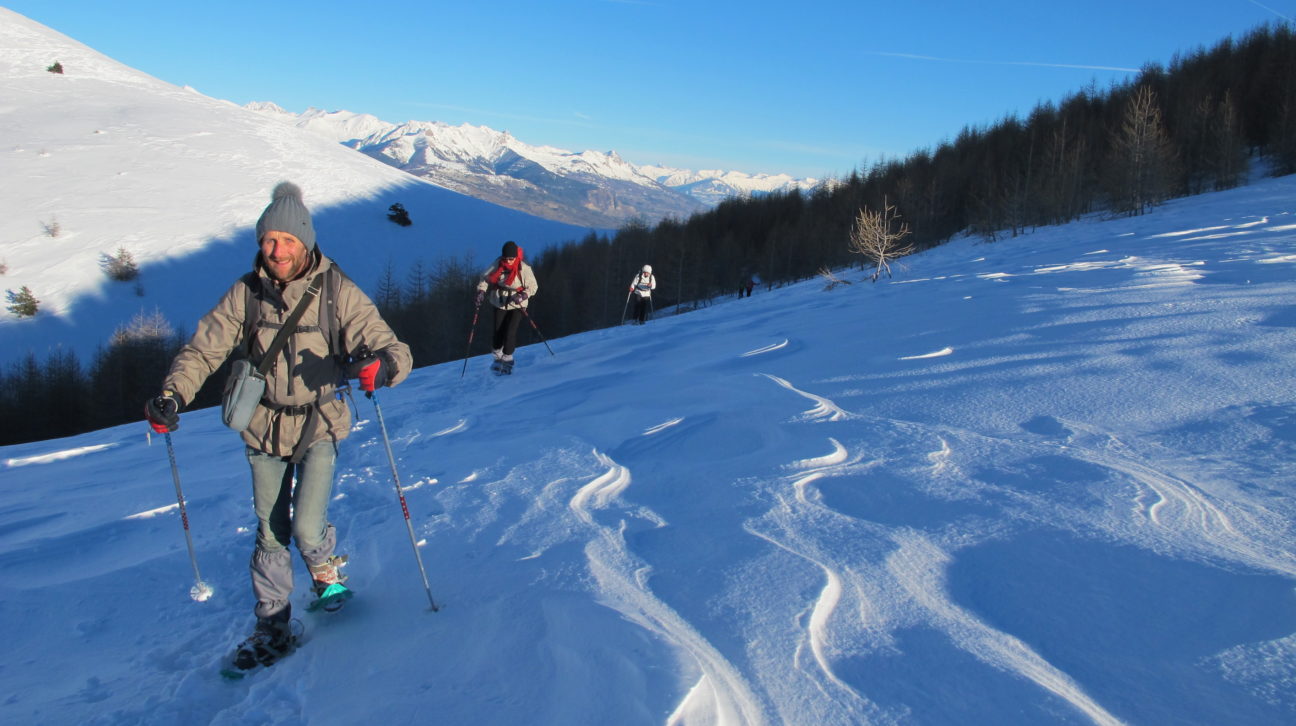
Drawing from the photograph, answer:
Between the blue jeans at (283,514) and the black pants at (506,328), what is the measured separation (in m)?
7.37

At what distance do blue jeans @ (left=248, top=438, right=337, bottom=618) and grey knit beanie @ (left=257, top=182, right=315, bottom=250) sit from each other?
101 centimetres

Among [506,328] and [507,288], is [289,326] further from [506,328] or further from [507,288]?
[506,328]

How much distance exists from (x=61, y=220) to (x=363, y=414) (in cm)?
7289

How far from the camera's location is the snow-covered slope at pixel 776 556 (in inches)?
95.8

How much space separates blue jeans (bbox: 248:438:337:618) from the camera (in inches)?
128

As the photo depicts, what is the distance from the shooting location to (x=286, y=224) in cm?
317

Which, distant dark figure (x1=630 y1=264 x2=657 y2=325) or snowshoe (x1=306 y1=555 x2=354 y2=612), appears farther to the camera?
distant dark figure (x1=630 y1=264 x2=657 y2=325)

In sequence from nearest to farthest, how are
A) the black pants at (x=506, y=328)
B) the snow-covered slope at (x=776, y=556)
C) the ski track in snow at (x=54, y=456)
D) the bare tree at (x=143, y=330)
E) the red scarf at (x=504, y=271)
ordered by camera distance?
1. the snow-covered slope at (x=776, y=556)
2. the ski track in snow at (x=54, y=456)
3. the red scarf at (x=504, y=271)
4. the black pants at (x=506, y=328)
5. the bare tree at (x=143, y=330)

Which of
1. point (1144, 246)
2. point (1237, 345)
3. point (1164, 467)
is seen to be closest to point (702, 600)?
point (1164, 467)

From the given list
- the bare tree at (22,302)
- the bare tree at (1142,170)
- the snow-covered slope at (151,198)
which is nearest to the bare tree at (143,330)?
the snow-covered slope at (151,198)

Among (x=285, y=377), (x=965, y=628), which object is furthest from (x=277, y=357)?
(x=965, y=628)

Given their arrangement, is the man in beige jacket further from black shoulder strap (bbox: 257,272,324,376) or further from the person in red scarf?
the person in red scarf

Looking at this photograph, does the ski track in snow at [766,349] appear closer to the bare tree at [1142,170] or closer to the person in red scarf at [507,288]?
the person in red scarf at [507,288]

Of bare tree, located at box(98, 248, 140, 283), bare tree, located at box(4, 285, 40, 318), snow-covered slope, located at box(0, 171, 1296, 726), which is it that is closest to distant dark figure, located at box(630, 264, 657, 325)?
snow-covered slope, located at box(0, 171, 1296, 726)
